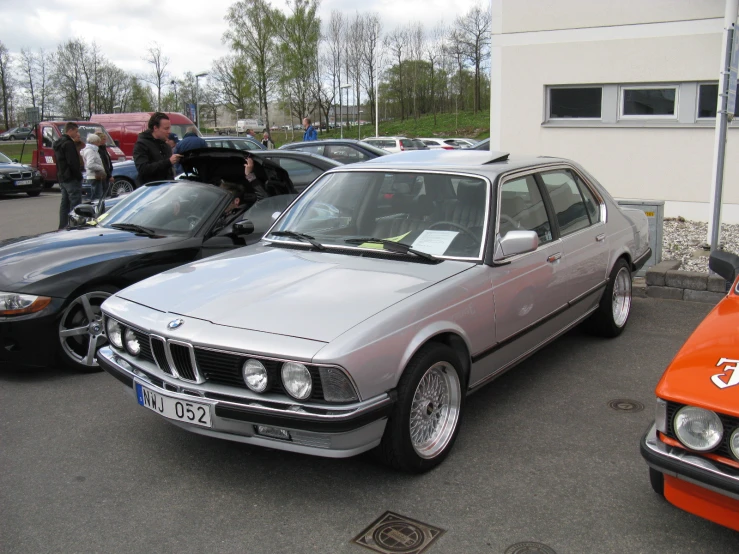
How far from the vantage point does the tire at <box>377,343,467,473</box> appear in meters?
3.28

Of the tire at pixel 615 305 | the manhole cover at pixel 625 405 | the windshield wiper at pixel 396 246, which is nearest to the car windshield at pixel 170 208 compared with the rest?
the windshield wiper at pixel 396 246

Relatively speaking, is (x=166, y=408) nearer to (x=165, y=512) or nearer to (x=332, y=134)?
(x=165, y=512)

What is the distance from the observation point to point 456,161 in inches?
186

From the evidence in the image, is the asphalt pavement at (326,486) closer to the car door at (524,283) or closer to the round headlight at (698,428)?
the car door at (524,283)

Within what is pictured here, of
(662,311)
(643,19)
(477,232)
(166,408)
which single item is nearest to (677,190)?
(643,19)

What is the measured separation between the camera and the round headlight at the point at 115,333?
382cm

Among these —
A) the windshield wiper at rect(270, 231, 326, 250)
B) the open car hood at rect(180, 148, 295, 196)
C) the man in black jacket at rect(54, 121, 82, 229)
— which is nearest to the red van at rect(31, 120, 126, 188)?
the man in black jacket at rect(54, 121, 82, 229)

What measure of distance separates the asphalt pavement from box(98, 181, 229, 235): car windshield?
1.70 m

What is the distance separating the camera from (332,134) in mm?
57094

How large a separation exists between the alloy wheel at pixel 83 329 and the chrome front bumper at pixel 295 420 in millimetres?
2014

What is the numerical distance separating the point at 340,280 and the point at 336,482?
1047 mm

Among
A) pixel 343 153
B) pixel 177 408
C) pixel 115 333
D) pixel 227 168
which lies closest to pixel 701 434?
pixel 177 408

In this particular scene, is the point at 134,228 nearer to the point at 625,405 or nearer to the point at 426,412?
the point at 426,412

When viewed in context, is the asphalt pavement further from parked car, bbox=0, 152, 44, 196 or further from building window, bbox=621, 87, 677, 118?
parked car, bbox=0, 152, 44, 196
